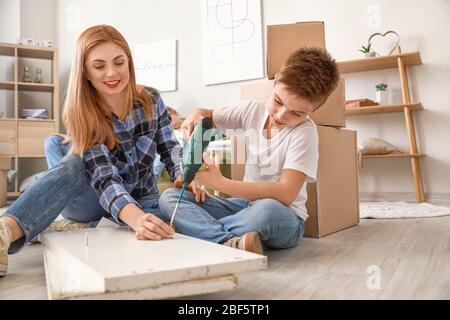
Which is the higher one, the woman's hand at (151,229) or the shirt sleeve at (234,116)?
Answer: the shirt sleeve at (234,116)

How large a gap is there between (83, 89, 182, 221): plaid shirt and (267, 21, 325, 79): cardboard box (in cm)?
53

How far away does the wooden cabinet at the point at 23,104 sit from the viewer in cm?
341

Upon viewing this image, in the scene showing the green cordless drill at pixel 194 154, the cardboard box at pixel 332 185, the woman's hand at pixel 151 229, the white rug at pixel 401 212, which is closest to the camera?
the woman's hand at pixel 151 229

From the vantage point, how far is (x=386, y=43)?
270 cm

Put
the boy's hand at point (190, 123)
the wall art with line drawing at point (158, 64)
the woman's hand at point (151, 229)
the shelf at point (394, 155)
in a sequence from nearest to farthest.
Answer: the woman's hand at point (151, 229) < the boy's hand at point (190, 123) < the shelf at point (394, 155) < the wall art with line drawing at point (158, 64)

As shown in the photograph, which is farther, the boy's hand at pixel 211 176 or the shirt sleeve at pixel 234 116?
the shirt sleeve at pixel 234 116

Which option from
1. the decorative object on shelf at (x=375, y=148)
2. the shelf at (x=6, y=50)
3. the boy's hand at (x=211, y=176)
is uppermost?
the shelf at (x=6, y=50)

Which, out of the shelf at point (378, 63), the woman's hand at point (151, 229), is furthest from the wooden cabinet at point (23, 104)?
the woman's hand at point (151, 229)

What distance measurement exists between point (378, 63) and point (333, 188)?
55.5 inches

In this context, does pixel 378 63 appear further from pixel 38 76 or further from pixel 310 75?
pixel 38 76

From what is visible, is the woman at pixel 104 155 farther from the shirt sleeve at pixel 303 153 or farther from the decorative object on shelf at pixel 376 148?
the decorative object on shelf at pixel 376 148

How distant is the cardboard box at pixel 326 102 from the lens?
1.52 metres

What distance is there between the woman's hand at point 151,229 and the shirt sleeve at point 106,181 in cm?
9

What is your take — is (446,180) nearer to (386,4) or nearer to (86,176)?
(386,4)
